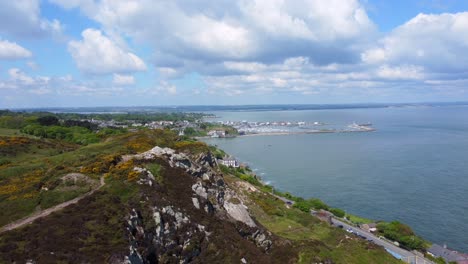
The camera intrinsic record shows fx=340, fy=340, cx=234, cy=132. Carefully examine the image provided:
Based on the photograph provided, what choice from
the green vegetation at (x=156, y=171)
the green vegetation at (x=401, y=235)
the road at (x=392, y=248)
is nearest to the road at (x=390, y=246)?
the road at (x=392, y=248)

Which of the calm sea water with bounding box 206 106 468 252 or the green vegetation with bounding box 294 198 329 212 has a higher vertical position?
the green vegetation with bounding box 294 198 329 212

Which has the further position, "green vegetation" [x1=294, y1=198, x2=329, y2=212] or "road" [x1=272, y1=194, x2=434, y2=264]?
"green vegetation" [x1=294, y1=198, x2=329, y2=212]

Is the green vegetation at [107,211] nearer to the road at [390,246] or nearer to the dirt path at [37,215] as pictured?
the dirt path at [37,215]

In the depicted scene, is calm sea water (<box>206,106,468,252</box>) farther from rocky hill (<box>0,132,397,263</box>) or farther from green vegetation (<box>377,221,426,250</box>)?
rocky hill (<box>0,132,397,263</box>)

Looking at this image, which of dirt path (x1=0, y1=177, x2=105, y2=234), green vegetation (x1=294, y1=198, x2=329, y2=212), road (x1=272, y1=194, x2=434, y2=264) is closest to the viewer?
dirt path (x1=0, y1=177, x2=105, y2=234)

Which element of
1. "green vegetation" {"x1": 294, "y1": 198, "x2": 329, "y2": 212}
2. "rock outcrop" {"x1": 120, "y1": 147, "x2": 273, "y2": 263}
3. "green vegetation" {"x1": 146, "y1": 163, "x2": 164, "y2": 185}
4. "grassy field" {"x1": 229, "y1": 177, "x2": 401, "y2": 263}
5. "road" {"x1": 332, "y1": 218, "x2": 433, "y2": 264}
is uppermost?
"green vegetation" {"x1": 146, "y1": 163, "x2": 164, "y2": 185}

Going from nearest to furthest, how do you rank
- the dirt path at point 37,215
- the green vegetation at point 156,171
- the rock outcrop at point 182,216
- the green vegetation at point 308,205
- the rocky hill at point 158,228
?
the rocky hill at point 158,228 < the dirt path at point 37,215 < the rock outcrop at point 182,216 < the green vegetation at point 156,171 < the green vegetation at point 308,205

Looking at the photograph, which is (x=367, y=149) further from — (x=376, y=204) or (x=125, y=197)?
(x=125, y=197)

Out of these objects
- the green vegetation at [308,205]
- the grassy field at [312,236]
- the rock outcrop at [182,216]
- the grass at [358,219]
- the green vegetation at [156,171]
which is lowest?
the grass at [358,219]

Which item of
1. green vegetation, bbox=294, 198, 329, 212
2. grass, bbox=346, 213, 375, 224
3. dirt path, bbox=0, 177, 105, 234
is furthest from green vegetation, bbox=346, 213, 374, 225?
dirt path, bbox=0, 177, 105, 234
